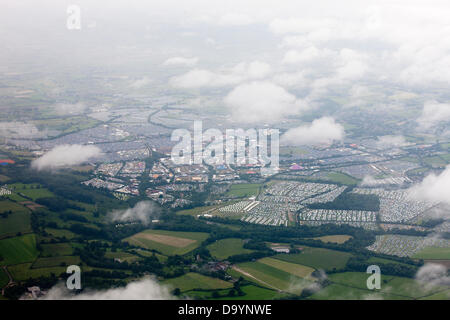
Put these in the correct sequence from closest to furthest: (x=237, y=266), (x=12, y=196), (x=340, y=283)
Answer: (x=340, y=283), (x=237, y=266), (x=12, y=196)

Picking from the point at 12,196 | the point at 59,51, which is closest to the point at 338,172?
the point at 12,196

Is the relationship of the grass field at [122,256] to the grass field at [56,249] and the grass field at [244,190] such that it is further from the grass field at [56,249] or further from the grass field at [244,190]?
the grass field at [244,190]

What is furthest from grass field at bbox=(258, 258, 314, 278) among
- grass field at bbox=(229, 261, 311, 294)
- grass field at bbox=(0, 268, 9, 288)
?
grass field at bbox=(0, 268, 9, 288)

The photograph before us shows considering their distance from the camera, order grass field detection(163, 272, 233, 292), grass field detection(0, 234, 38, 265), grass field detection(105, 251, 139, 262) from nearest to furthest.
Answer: grass field detection(163, 272, 233, 292) < grass field detection(0, 234, 38, 265) < grass field detection(105, 251, 139, 262)

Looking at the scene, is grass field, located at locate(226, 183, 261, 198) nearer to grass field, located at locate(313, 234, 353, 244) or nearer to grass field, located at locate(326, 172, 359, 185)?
grass field, located at locate(326, 172, 359, 185)

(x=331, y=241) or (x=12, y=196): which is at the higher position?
(x=12, y=196)

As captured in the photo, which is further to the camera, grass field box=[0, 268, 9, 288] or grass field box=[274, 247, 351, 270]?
grass field box=[274, 247, 351, 270]
